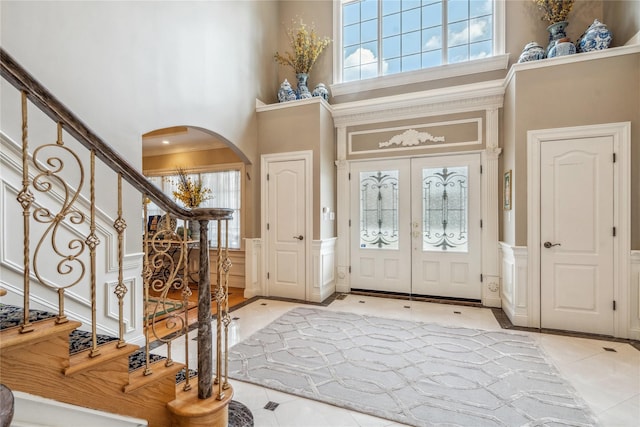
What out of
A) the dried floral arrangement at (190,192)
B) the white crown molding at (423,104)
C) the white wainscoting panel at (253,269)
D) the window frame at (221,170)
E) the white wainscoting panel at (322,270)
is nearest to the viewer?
the white crown molding at (423,104)

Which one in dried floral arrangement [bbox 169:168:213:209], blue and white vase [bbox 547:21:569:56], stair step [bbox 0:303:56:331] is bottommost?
stair step [bbox 0:303:56:331]

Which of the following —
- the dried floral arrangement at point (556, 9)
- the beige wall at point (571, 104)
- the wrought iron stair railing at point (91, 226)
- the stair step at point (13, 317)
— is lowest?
the stair step at point (13, 317)

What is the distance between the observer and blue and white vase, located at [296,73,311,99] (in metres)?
4.85

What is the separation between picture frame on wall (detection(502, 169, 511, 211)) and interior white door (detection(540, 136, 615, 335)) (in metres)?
0.37

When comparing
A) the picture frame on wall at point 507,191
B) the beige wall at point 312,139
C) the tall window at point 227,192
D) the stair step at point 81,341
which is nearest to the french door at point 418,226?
the picture frame on wall at point 507,191

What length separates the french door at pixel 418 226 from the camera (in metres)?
4.38

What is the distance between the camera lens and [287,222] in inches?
184

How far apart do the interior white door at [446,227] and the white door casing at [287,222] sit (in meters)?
1.66

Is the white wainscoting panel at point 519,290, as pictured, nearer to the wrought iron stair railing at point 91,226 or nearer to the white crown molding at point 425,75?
the white crown molding at point 425,75

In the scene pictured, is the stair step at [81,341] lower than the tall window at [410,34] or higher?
lower

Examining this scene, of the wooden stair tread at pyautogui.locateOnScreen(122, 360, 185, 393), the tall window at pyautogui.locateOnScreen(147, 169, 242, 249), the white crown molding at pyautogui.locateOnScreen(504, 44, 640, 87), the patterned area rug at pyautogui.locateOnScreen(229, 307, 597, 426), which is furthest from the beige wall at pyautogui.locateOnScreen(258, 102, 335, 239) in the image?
the wooden stair tread at pyautogui.locateOnScreen(122, 360, 185, 393)

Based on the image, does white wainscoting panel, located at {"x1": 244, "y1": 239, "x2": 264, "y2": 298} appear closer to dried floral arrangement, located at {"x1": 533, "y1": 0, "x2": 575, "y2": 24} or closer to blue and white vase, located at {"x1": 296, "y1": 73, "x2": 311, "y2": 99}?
blue and white vase, located at {"x1": 296, "y1": 73, "x2": 311, "y2": 99}

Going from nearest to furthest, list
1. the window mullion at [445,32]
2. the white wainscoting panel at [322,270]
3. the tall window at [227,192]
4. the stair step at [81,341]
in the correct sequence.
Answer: the stair step at [81,341]
the white wainscoting panel at [322,270]
the window mullion at [445,32]
the tall window at [227,192]

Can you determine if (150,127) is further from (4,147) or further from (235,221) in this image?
(235,221)
